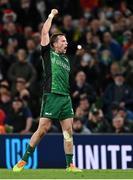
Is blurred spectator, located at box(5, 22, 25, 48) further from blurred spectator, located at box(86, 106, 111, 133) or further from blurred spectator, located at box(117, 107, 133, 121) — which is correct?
blurred spectator, located at box(86, 106, 111, 133)

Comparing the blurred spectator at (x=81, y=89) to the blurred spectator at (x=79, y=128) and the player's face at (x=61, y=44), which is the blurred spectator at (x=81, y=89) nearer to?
the blurred spectator at (x=79, y=128)

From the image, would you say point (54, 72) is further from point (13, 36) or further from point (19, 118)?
point (13, 36)

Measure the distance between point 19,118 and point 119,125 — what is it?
208 cm

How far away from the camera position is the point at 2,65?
67.1 feet

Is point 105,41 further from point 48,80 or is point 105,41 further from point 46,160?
point 48,80

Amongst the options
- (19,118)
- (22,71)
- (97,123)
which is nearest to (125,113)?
(97,123)

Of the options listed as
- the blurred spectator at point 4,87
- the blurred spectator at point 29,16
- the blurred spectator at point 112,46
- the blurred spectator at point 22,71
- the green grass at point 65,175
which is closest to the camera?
the green grass at point 65,175

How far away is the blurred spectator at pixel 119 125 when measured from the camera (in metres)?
17.4

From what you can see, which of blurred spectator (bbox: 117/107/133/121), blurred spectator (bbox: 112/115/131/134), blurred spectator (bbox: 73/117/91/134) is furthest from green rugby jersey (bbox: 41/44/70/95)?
blurred spectator (bbox: 117/107/133/121)

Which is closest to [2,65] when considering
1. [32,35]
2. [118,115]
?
[32,35]

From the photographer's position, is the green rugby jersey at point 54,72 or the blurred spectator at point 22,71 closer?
the green rugby jersey at point 54,72

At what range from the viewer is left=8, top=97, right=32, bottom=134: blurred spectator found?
719 inches

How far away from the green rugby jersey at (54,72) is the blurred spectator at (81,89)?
522 centimetres

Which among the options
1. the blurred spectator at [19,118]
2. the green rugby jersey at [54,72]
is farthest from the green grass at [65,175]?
the blurred spectator at [19,118]
